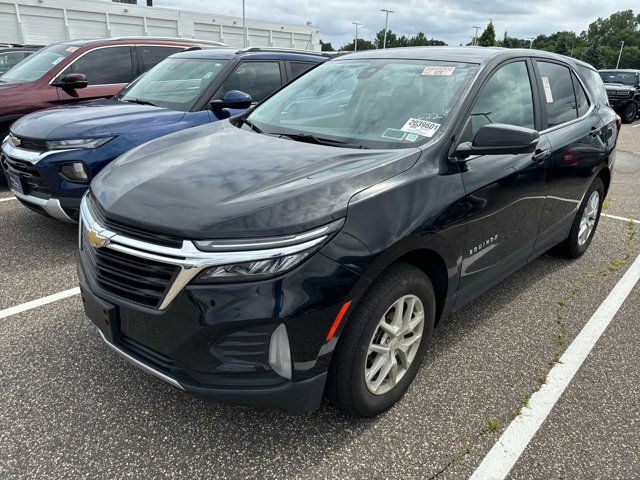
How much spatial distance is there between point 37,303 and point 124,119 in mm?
1811

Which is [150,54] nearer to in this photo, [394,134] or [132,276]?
[394,134]

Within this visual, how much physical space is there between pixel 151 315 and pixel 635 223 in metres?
5.84

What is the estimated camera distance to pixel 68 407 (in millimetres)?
2428

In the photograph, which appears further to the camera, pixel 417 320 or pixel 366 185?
pixel 417 320


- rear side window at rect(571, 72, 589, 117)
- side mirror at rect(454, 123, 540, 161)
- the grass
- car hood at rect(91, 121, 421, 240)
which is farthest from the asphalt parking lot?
rear side window at rect(571, 72, 589, 117)

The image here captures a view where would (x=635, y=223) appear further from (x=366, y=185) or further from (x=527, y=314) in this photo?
(x=366, y=185)

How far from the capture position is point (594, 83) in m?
4.60

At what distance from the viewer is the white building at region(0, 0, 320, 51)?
3606 cm

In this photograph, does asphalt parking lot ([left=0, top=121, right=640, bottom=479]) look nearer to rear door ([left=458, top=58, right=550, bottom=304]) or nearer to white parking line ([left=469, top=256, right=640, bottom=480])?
white parking line ([left=469, top=256, right=640, bottom=480])

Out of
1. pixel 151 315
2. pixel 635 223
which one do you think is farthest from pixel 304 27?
pixel 151 315

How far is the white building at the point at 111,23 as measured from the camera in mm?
36062

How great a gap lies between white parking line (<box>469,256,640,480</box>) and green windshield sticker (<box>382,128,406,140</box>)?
60.9 inches

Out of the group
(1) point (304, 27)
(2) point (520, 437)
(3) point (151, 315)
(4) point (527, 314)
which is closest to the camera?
(3) point (151, 315)

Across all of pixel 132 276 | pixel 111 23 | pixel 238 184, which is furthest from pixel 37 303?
pixel 111 23
